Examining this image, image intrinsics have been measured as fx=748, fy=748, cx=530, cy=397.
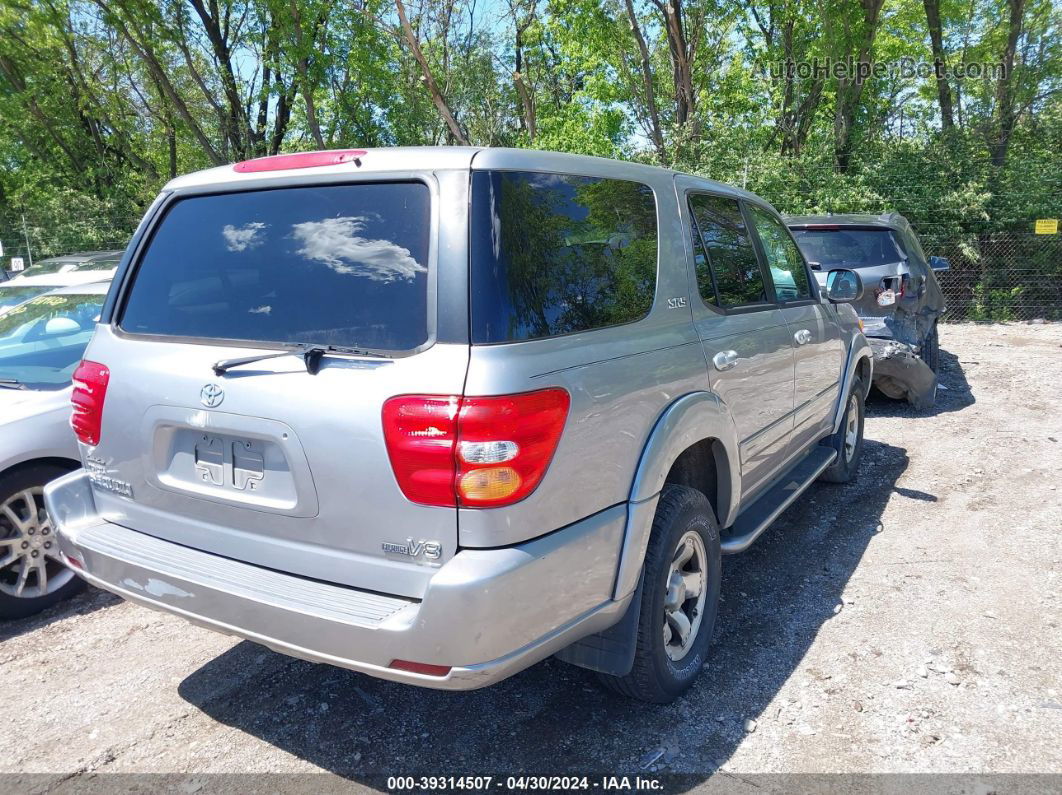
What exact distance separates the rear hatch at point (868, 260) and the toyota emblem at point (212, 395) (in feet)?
19.7

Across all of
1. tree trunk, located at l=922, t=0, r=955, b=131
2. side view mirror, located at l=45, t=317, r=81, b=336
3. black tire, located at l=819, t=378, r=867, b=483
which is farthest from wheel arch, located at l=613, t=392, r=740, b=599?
tree trunk, located at l=922, t=0, r=955, b=131

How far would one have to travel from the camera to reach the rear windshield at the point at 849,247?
24.3 ft

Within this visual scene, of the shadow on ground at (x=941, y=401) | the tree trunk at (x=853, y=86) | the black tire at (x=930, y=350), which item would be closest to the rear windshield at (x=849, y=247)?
the black tire at (x=930, y=350)

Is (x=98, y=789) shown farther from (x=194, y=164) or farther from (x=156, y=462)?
(x=194, y=164)

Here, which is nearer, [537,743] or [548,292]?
[548,292]

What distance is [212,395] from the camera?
238 cm

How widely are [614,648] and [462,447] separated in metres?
1.02

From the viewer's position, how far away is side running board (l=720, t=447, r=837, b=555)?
11.3ft

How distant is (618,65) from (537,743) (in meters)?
18.1

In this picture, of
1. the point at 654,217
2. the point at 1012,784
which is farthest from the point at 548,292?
the point at 1012,784

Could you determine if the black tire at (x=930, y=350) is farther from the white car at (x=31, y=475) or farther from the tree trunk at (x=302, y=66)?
the tree trunk at (x=302, y=66)

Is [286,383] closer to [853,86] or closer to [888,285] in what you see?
[888,285]

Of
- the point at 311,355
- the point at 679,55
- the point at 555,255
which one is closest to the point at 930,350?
the point at 555,255

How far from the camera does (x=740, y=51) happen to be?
61.8 feet
